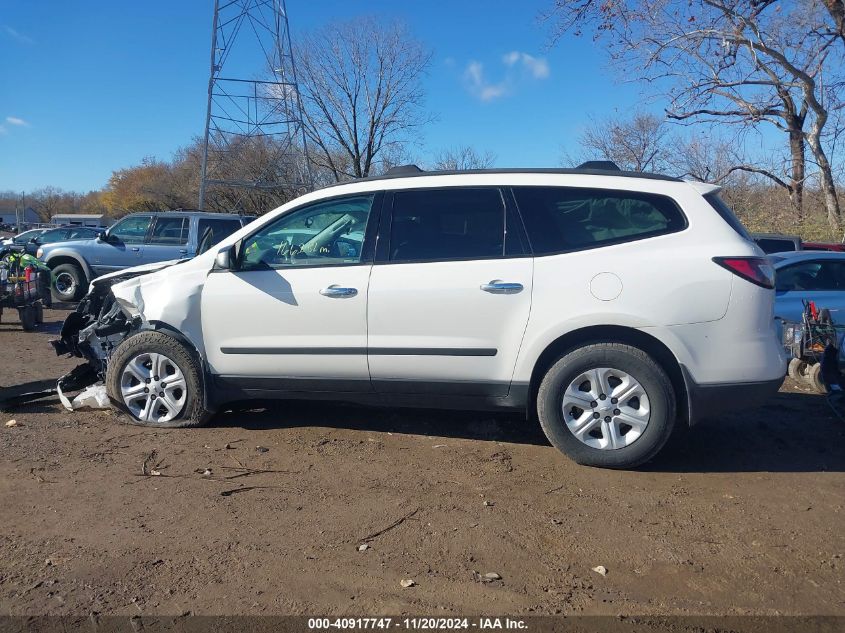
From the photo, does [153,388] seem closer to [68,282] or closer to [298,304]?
[298,304]

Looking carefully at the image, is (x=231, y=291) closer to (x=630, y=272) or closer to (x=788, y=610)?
(x=630, y=272)

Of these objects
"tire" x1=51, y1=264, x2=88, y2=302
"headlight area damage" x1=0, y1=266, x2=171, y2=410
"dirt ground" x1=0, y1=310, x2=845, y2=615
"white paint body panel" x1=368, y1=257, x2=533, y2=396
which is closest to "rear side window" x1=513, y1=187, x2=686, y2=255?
"white paint body panel" x1=368, y1=257, x2=533, y2=396

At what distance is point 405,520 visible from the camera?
3.80 m

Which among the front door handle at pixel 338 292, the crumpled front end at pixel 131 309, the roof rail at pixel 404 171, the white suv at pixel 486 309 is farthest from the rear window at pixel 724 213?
the crumpled front end at pixel 131 309

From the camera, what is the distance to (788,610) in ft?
9.70

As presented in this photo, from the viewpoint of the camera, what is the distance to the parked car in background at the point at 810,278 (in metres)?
8.22

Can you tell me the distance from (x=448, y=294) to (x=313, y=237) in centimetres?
124

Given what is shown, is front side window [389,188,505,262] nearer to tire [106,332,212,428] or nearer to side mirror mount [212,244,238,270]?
side mirror mount [212,244,238,270]

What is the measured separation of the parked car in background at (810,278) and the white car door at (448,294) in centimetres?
507

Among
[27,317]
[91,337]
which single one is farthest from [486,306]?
[27,317]

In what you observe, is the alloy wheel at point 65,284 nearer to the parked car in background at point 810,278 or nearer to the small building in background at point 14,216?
the parked car in background at point 810,278

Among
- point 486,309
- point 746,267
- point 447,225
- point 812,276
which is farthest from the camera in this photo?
point 812,276

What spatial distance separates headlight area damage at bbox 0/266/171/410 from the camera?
571 centimetres

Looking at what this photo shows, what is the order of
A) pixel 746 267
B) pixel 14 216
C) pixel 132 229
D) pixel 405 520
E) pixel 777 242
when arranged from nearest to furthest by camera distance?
pixel 405 520
pixel 746 267
pixel 777 242
pixel 132 229
pixel 14 216
